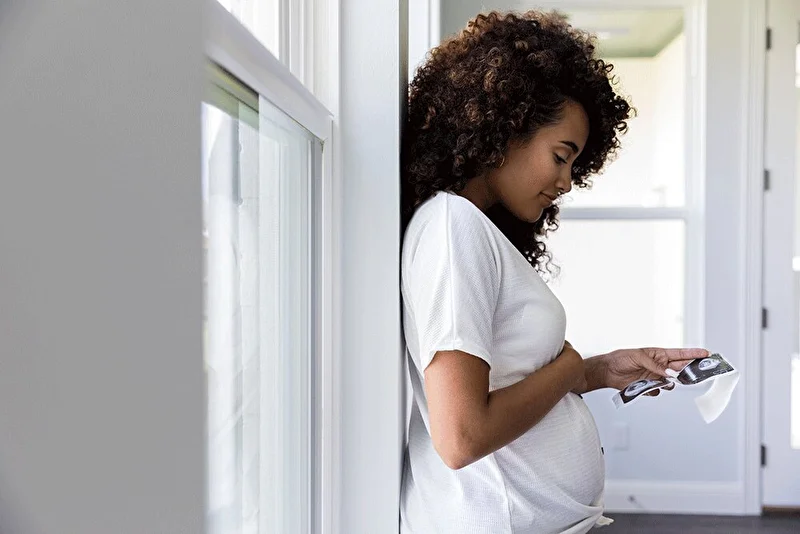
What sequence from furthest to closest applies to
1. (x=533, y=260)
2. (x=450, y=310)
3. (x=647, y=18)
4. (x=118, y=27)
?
(x=647, y=18), (x=533, y=260), (x=450, y=310), (x=118, y=27)

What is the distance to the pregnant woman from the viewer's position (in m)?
0.94

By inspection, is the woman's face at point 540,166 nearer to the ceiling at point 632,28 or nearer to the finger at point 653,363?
the finger at point 653,363

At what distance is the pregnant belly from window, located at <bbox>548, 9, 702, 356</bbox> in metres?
2.36

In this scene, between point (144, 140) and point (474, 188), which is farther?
point (474, 188)

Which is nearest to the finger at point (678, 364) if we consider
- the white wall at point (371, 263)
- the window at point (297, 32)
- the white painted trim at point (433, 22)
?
the white wall at point (371, 263)

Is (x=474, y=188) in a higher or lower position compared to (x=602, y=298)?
higher

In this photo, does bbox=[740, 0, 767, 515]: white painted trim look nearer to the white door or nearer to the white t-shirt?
the white door

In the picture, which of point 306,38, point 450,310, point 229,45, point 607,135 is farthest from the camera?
point 607,135

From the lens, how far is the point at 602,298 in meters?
3.51

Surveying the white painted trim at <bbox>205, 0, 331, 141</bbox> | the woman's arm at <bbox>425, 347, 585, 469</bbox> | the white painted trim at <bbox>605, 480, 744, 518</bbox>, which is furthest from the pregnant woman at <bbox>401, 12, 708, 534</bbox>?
the white painted trim at <bbox>605, 480, 744, 518</bbox>

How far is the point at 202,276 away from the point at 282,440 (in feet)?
2.37

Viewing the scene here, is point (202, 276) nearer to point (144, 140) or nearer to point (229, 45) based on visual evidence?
point (144, 140)

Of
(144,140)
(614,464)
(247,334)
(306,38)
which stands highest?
(306,38)

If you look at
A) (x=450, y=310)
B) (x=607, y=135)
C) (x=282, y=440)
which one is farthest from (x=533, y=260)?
(x=282, y=440)
